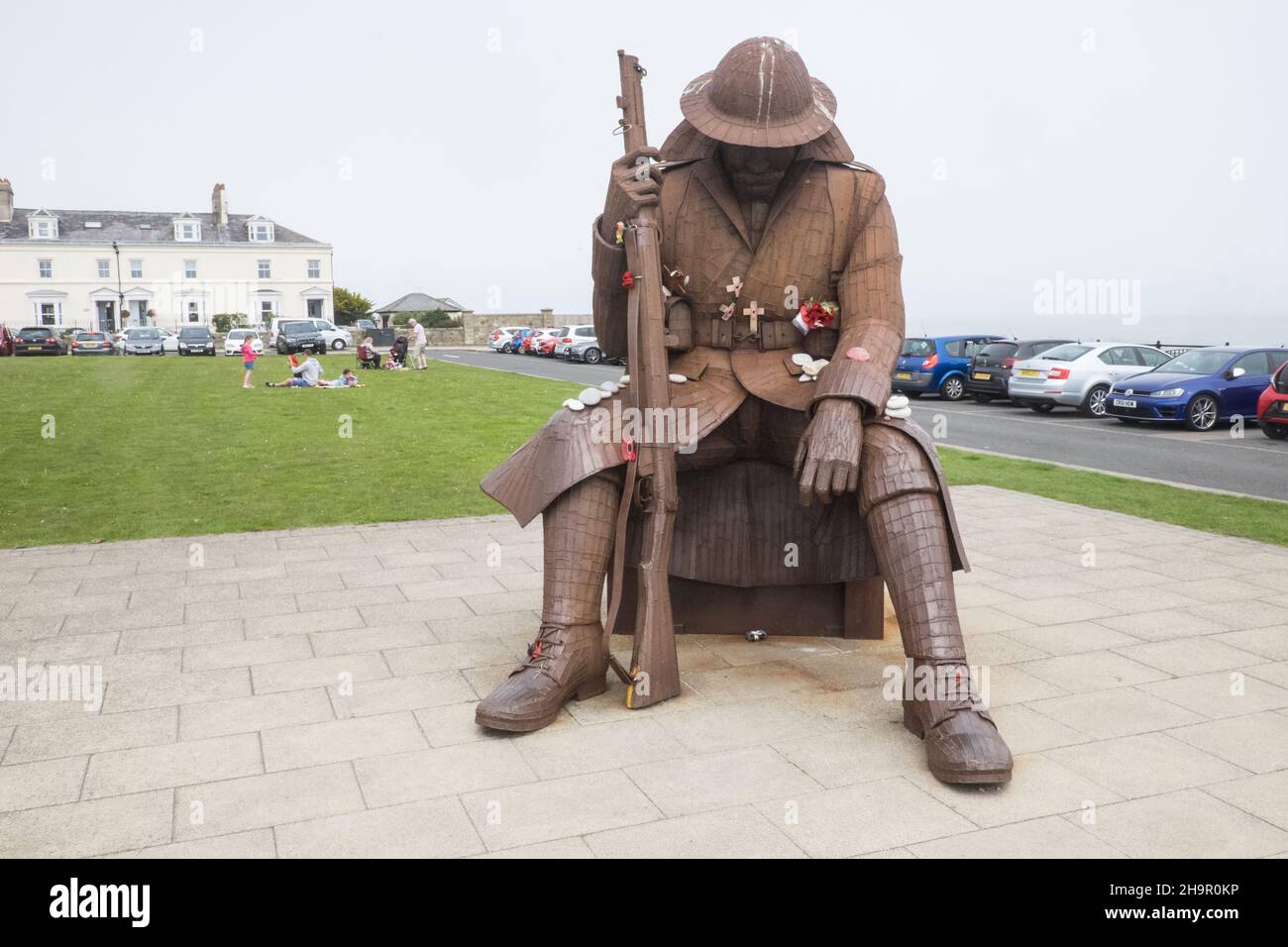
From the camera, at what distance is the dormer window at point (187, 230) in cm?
5825

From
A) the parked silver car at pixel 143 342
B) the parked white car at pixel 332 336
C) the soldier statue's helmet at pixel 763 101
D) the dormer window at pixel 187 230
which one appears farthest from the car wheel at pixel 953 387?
the dormer window at pixel 187 230

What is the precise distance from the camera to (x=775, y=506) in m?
4.97

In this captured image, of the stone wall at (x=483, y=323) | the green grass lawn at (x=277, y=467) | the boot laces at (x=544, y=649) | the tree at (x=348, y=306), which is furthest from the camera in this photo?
the tree at (x=348, y=306)

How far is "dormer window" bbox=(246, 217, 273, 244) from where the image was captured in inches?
2338

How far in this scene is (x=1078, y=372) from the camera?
62.1ft

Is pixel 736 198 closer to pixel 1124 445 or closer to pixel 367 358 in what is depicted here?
pixel 1124 445

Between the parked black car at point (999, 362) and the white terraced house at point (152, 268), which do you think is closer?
the parked black car at point (999, 362)

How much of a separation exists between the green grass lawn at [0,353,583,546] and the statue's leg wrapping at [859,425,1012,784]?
5.16 m

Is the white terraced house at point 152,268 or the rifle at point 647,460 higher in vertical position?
the white terraced house at point 152,268

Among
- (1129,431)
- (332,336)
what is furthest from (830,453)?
(332,336)

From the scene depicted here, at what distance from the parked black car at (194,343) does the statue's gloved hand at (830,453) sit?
3861 cm

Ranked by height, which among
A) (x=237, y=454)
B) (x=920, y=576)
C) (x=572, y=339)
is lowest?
(x=237, y=454)

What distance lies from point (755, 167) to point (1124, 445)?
11650 millimetres

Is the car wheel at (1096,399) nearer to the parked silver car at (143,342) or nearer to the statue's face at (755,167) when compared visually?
the statue's face at (755,167)
